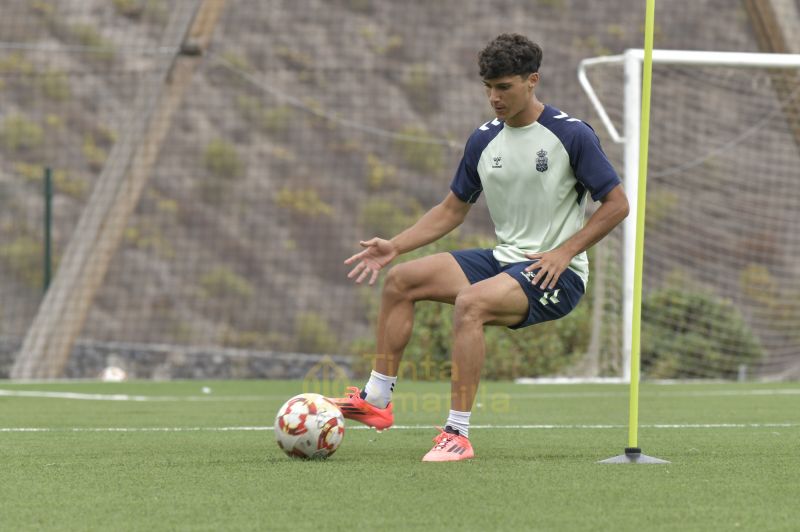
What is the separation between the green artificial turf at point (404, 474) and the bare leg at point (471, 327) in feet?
0.93

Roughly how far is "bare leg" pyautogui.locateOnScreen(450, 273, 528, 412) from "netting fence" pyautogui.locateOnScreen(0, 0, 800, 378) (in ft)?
24.4

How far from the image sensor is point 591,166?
5883mm

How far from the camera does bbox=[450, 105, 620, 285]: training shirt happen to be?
5.91m

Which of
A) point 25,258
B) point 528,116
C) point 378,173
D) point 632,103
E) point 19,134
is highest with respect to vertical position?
point 19,134

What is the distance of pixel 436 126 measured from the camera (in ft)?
106

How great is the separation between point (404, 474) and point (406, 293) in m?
1.19

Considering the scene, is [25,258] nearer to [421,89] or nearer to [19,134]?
[19,134]

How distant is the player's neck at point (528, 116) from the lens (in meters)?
5.98

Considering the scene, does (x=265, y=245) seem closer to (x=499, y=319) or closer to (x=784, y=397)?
(x=784, y=397)

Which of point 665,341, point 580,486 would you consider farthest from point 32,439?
point 665,341

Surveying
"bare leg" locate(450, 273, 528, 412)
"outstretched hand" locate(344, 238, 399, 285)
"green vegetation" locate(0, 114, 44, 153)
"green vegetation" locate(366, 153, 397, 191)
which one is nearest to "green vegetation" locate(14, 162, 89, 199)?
"green vegetation" locate(0, 114, 44, 153)

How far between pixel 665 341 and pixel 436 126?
18.3 m

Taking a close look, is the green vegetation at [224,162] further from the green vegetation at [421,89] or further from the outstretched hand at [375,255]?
the outstretched hand at [375,255]

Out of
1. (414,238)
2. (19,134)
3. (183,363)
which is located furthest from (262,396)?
(19,134)
